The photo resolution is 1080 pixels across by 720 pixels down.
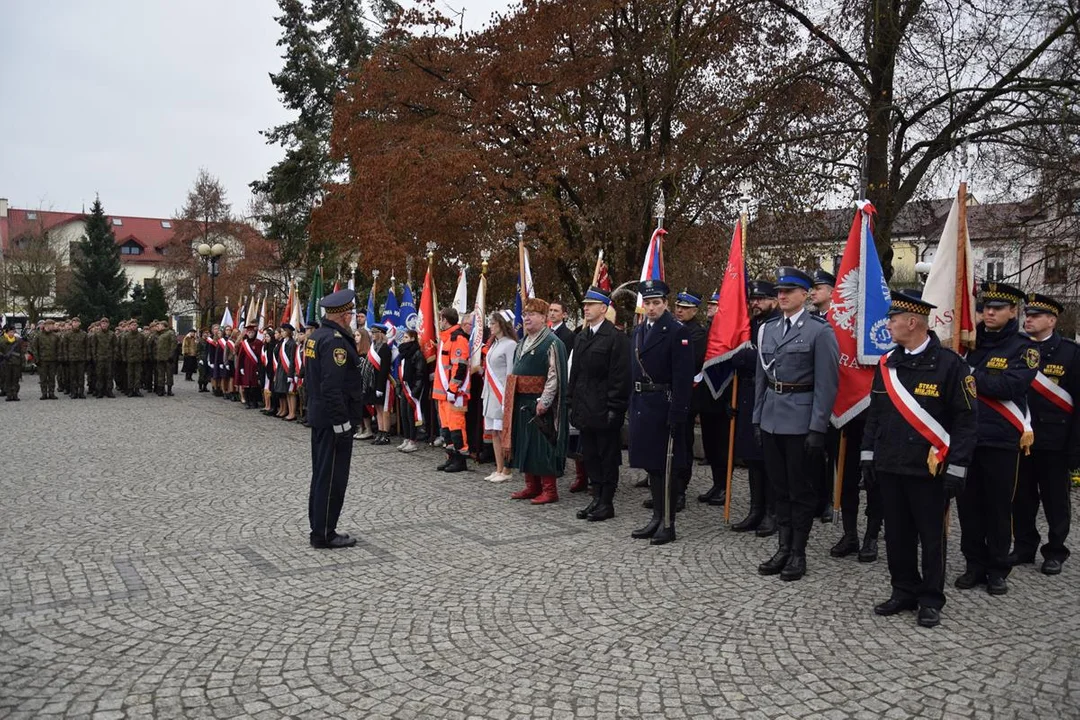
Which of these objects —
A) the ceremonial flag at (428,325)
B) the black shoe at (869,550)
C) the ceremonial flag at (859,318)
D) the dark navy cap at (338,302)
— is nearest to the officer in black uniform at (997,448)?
the black shoe at (869,550)

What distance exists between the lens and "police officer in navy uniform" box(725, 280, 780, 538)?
7.20m

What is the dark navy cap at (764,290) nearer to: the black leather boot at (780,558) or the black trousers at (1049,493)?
the black leather boot at (780,558)

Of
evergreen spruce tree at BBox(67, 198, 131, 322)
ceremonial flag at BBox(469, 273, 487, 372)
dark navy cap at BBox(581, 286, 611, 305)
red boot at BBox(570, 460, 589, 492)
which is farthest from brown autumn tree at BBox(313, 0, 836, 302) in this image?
evergreen spruce tree at BBox(67, 198, 131, 322)

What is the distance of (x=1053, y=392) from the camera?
6.08m

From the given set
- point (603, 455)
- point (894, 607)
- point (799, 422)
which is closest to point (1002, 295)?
point (799, 422)

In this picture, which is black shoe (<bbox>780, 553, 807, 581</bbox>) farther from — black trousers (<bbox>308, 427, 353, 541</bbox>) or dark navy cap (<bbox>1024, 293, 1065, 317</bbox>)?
black trousers (<bbox>308, 427, 353, 541</bbox>)

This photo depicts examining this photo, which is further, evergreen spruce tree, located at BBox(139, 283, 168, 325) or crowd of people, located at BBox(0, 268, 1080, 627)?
evergreen spruce tree, located at BBox(139, 283, 168, 325)

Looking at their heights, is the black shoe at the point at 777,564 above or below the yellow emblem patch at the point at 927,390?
below

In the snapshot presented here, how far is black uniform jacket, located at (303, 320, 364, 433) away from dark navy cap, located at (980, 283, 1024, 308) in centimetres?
478

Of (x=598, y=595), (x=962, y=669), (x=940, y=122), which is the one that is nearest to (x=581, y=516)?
(x=598, y=595)

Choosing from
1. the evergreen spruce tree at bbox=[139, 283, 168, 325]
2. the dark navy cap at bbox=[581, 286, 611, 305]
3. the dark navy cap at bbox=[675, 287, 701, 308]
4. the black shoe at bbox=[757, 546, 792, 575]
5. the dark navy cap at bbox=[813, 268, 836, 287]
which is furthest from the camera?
the evergreen spruce tree at bbox=[139, 283, 168, 325]

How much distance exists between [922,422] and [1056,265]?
12411mm

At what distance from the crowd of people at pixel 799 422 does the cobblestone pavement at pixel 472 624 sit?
341 millimetres

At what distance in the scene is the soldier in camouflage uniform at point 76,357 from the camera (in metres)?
20.4
